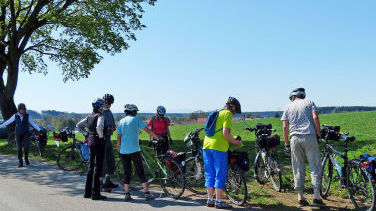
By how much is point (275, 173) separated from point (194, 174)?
1.82 meters

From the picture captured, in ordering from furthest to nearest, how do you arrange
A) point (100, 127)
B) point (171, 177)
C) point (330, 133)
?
point (171, 177)
point (100, 127)
point (330, 133)

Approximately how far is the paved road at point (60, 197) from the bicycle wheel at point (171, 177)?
8.7 inches

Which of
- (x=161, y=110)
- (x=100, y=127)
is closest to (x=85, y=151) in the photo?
(x=161, y=110)

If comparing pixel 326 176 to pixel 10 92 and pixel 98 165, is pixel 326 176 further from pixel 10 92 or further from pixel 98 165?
pixel 10 92

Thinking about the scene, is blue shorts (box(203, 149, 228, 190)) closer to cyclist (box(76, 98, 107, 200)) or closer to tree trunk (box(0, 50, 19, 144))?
cyclist (box(76, 98, 107, 200))

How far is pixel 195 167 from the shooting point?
7.09 metres

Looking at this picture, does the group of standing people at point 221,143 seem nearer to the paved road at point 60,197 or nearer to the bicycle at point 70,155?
the paved road at point 60,197

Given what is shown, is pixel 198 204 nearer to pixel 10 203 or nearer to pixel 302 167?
pixel 302 167

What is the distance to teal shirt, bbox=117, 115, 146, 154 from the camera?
629 centimetres

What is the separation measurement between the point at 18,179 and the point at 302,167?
7109 millimetres

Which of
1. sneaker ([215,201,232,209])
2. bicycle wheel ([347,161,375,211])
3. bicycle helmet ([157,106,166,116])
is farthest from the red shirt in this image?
bicycle wheel ([347,161,375,211])

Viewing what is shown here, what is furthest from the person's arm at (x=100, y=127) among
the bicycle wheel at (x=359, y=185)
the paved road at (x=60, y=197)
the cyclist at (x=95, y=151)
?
the bicycle wheel at (x=359, y=185)

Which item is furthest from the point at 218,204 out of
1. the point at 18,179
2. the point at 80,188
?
A: the point at 18,179

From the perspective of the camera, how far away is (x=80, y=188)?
743 cm
